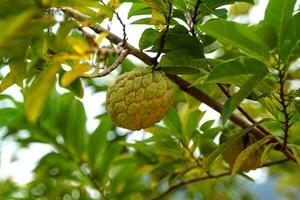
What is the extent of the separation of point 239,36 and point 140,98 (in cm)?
30

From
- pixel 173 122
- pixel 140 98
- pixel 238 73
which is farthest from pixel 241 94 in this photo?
pixel 173 122

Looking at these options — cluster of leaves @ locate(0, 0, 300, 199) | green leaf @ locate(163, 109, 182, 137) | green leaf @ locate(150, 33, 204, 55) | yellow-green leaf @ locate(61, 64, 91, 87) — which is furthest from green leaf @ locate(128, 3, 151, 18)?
yellow-green leaf @ locate(61, 64, 91, 87)

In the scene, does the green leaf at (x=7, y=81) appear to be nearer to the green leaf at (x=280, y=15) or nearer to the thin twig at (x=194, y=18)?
the thin twig at (x=194, y=18)

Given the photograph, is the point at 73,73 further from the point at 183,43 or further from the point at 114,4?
the point at 183,43

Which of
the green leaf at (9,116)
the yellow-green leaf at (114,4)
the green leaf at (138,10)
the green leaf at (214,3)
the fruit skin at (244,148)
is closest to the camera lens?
the yellow-green leaf at (114,4)

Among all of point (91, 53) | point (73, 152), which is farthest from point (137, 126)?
point (73, 152)

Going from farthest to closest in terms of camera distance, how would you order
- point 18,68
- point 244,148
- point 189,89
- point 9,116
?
point 9,116, point 244,148, point 189,89, point 18,68

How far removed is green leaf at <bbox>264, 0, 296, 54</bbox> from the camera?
3.96 feet

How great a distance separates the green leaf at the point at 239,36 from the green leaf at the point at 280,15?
1.5 inches

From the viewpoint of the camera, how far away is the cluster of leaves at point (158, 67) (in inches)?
37.6

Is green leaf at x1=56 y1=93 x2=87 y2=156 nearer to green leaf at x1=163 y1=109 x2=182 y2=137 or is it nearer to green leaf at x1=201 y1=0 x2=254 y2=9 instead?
green leaf at x1=163 y1=109 x2=182 y2=137

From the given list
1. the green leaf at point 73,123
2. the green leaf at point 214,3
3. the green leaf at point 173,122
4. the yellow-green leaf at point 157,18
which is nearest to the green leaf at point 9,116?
the green leaf at point 73,123

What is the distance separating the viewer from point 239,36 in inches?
47.8

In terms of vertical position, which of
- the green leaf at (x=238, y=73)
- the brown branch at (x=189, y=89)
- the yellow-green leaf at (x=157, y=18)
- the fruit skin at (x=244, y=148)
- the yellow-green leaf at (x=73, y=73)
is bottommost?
the fruit skin at (x=244, y=148)
